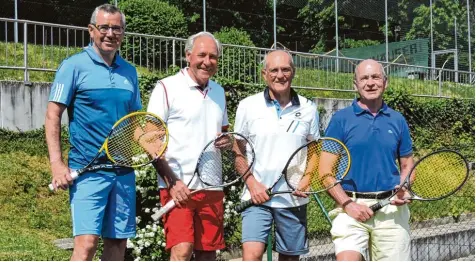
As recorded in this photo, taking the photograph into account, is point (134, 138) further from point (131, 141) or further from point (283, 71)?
point (283, 71)

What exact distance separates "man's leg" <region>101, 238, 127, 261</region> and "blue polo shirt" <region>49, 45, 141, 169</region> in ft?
1.67

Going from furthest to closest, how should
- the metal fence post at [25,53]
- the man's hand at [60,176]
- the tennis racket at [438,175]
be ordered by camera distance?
the metal fence post at [25,53] < the tennis racket at [438,175] < the man's hand at [60,176]

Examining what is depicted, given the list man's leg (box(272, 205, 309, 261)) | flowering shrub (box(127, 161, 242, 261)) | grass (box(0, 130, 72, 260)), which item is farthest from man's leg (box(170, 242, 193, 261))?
grass (box(0, 130, 72, 260))

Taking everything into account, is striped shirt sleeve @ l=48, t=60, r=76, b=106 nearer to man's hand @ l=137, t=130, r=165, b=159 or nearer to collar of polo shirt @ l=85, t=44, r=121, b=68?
collar of polo shirt @ l=85, t=44, r=121, b=68

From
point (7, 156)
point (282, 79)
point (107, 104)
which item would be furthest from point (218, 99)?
point (7, 156)

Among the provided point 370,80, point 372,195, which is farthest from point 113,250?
point 370,80

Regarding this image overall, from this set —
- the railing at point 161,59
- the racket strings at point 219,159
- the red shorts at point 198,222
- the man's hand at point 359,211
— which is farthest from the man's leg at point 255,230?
the railing at point 161,59

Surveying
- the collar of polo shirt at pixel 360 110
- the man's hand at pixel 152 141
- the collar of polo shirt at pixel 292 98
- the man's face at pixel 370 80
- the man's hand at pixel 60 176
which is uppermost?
the man's face at pixel 370 80

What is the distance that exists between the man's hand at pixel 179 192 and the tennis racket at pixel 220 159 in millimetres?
46

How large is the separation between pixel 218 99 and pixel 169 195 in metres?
0.68

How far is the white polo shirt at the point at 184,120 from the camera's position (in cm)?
489

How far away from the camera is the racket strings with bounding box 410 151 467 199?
5371 millimetres

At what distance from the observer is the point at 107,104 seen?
186 inches

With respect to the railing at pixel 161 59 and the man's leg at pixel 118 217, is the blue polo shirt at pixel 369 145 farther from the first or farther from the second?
the railing at pixel 161 59
